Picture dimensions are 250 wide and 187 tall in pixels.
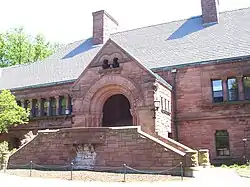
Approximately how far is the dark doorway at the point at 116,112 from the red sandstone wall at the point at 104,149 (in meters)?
7.02

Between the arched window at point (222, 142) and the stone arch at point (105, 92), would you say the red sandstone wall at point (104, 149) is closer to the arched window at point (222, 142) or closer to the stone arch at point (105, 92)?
the stone arch at point (105, 92)

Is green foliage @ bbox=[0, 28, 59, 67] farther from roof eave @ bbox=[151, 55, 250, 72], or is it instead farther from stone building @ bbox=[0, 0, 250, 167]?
Result: roof eave @ bbox=[151, 55, 250, 72]

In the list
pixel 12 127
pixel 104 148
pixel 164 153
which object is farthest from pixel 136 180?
pixel 12 127

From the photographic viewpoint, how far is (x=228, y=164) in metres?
21.0

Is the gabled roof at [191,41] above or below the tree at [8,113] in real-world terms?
above

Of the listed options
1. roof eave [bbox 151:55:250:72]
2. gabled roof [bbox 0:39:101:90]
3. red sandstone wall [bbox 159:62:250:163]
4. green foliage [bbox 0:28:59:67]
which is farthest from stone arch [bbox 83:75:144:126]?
green foliage [bbox 0:28:59:67]

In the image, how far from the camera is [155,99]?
66.0ft

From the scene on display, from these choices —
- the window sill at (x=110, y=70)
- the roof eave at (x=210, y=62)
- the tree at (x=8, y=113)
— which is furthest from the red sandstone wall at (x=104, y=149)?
the roof eave at (x=210, y=62)

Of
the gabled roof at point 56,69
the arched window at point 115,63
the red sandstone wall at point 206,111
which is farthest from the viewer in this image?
the gabled roof at point 56,69

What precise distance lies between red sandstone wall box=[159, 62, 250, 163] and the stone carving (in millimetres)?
8569

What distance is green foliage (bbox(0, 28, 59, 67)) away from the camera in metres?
49.6

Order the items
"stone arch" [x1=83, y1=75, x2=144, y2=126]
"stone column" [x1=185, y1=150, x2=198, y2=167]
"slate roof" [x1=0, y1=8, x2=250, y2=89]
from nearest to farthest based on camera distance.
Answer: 1. "stone column" [x1=185, y1=150, x2=198, y2=167]
2. "stone arch" [x1=83, y1=75, x2=144, y2=126]
3. "slate roof" [x1=0, y1=8, x2=250, y2=89]

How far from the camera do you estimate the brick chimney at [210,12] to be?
27719 millimetres

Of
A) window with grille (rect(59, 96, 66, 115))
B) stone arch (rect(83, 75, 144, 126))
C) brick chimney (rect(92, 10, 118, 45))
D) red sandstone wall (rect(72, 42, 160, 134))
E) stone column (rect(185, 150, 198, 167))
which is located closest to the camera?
stone column (rect(185, 150, 198, 167))
